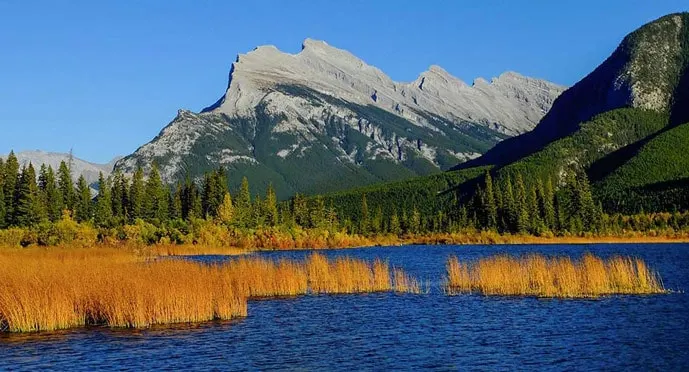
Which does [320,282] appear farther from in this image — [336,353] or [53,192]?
[53,192]

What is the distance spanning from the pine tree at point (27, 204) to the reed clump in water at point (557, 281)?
98909 millimetres

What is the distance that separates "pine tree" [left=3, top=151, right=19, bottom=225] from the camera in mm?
127875

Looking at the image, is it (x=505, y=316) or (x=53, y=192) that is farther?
(x=53, y=192)

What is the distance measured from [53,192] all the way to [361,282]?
107250 mm

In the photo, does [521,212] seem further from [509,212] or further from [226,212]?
[226,212]

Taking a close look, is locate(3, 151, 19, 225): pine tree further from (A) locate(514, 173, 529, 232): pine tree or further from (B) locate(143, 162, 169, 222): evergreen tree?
(A) locate(514, 173, 529, 232): pine tree

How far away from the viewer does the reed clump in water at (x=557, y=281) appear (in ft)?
150

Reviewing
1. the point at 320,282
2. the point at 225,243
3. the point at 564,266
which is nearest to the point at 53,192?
the point at 225,243

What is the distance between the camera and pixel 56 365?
26.5 meters

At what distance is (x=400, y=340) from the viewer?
31672 mm

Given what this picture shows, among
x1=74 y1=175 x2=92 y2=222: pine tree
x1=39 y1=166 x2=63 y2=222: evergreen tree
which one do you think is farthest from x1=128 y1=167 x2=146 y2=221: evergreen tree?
x1=39 y1=166 x2=63 y2=222: evergreen tree

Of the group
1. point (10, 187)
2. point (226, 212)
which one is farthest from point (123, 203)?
point (10, 187)

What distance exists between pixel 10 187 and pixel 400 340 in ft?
392

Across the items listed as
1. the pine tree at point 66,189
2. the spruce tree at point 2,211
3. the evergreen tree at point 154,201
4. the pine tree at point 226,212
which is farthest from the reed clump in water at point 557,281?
the pine tree at point 66,189
